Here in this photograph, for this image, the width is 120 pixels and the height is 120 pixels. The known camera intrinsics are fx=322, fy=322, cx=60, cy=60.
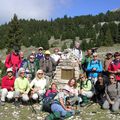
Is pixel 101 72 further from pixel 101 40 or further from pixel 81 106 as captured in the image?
pixel 101 40

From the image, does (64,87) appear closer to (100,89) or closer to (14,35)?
(100,89)

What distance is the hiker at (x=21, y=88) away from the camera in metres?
12.9

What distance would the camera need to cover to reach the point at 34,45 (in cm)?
8769

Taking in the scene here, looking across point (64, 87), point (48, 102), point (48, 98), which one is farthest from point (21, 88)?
point (64, 87)

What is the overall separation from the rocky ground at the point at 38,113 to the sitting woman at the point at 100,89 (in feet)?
1.39

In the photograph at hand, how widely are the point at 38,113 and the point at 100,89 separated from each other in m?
2.82

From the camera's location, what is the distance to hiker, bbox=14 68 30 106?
12898mm

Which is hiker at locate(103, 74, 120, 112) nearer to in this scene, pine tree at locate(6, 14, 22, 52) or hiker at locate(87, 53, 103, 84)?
hiker at locate(87, 53, 103, 84)

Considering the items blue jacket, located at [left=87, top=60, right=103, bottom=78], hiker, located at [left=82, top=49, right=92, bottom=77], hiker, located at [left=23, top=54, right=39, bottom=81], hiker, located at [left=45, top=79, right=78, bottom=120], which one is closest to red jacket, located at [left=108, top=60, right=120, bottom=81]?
blue jacket, located at [left=87, top=60, right=103, bottom=78]

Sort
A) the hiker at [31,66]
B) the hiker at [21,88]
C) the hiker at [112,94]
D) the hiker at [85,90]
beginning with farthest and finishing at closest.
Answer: the hiker at [31,66], the hiker at [85,90], the hiker at [21,88], the hiker at [112,94]

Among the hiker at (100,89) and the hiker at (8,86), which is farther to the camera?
the hiker at (100,89)

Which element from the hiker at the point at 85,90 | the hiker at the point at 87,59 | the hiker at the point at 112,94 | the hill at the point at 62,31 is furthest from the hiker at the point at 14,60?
the hill at the point at 62,31

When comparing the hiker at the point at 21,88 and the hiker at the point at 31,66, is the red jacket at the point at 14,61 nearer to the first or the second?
the hiker at the point at 31,66

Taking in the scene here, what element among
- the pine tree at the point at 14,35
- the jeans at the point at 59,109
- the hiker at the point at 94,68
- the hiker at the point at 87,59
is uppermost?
the pine tree at the point at 14,35
